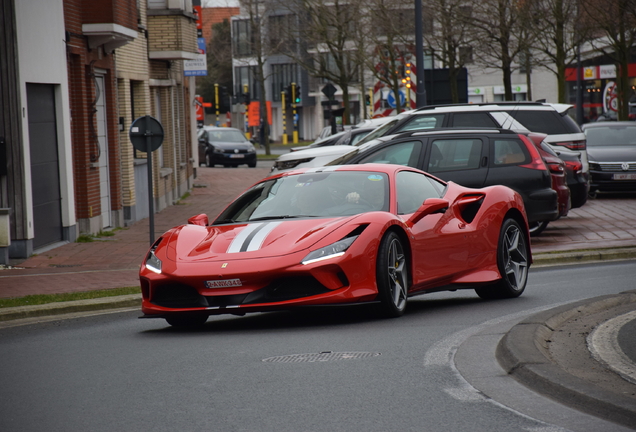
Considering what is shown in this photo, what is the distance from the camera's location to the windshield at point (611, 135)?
81.1 feet

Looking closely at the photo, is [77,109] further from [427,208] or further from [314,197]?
[427,208]

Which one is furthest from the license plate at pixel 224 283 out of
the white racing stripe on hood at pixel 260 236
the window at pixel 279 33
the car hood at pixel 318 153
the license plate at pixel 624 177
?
the window at pixel 279 33

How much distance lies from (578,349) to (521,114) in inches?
491

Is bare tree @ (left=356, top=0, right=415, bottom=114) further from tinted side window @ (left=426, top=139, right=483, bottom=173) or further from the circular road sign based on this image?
the circular road sign

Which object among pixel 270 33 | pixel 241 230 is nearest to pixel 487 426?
pixel 241 230

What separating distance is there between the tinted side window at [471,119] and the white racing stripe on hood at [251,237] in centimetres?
1044

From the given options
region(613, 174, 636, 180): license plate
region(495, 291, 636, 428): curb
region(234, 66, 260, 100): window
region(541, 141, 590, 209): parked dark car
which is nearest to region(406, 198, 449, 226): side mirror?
region(495, 291, 636, 428): curb

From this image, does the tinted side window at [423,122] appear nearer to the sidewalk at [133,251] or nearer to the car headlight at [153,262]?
the sidewalk at [133,251]

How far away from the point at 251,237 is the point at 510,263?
2.89 m

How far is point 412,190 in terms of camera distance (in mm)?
9352

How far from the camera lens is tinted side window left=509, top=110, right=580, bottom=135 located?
1894 centimetres

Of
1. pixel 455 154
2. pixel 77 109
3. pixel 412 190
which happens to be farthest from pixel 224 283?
pixel 77 109

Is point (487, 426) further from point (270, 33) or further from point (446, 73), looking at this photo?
point (270, 33)

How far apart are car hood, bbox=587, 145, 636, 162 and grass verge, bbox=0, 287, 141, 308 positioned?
47.2ft
